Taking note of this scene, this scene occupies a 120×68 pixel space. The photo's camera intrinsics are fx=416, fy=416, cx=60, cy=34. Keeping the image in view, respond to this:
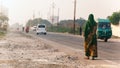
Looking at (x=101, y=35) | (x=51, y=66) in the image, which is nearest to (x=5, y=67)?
(x=51, y=66)

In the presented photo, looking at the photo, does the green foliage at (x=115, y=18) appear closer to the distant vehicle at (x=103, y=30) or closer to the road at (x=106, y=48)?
the distant vehicle at (x=103, y=30)

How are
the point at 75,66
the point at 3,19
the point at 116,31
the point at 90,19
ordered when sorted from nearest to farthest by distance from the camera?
the point at 75,66 → the point at 90,19 → the point at 116,31 → the point at 3,19

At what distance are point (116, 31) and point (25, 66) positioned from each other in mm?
57073

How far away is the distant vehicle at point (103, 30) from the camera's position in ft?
140

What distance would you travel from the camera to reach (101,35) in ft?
140

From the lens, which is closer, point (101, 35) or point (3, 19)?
point (101, 35)

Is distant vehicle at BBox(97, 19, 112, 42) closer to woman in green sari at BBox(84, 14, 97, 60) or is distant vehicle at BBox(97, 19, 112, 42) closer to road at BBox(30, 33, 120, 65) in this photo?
road at BBox(30, 33, 120, 65)

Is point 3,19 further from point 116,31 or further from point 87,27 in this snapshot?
point 87,27

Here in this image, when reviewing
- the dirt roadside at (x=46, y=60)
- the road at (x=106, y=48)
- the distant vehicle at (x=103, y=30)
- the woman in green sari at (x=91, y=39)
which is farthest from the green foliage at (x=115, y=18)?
the woman in green sari at (x=91, y=39)

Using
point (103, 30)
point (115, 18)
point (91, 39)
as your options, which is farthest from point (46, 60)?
point (115, 18)

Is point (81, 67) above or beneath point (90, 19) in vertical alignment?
beneath

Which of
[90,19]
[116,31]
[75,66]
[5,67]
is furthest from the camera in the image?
[116,31]

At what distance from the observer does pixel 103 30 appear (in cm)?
4300

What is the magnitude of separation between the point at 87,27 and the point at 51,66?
4532 mm
